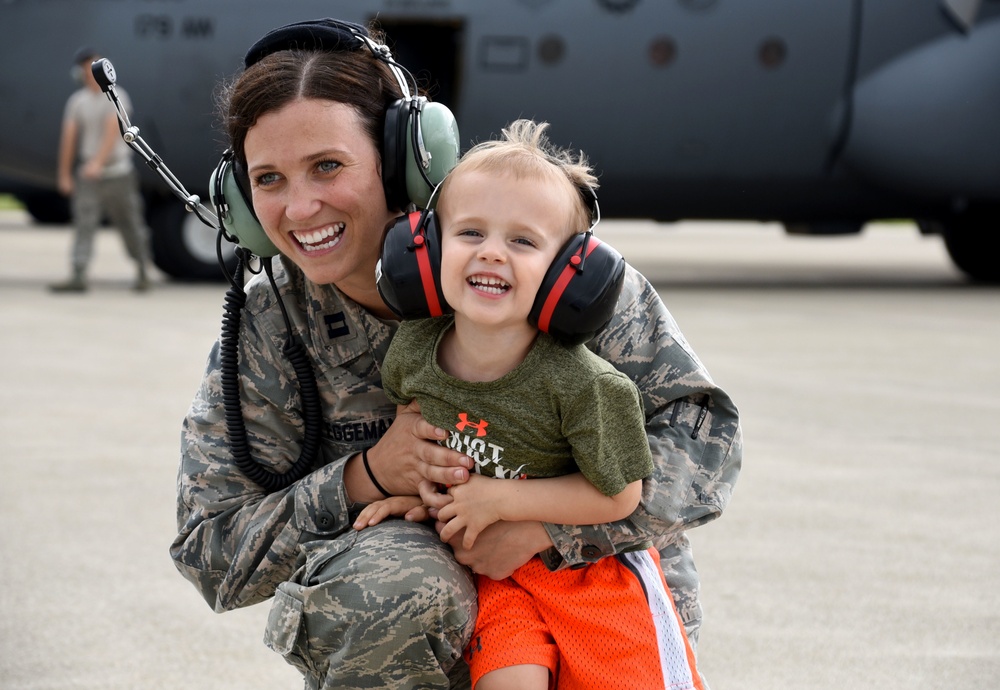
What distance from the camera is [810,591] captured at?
13.8 ft

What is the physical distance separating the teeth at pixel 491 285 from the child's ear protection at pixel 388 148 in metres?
0.36

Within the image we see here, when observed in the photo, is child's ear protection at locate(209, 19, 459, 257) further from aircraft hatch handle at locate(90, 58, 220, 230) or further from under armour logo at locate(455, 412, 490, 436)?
under armour logo at locate(455, 412, 490, 436)

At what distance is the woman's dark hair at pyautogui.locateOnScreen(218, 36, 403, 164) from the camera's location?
8.20 ft

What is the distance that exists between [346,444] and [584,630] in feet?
2.26

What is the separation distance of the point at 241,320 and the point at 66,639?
5.03ft

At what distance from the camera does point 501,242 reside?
2.22m

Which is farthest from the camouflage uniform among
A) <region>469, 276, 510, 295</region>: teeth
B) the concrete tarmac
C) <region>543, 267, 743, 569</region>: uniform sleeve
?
the concrete tarmac

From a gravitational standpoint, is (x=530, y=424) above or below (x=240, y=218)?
below

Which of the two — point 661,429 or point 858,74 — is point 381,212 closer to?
point 661,429

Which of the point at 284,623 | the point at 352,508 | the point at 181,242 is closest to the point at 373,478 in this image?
the point at 352,508

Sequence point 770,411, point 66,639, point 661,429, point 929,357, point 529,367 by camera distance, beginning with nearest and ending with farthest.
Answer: point 529,367, point 661,429, point 66,639, point 770,411, point 929,357

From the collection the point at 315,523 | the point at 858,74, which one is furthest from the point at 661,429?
the point at 858,74

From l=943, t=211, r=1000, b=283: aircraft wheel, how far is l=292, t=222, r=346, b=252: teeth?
43.3ft

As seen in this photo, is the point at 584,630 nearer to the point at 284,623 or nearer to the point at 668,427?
the point at 668,427
